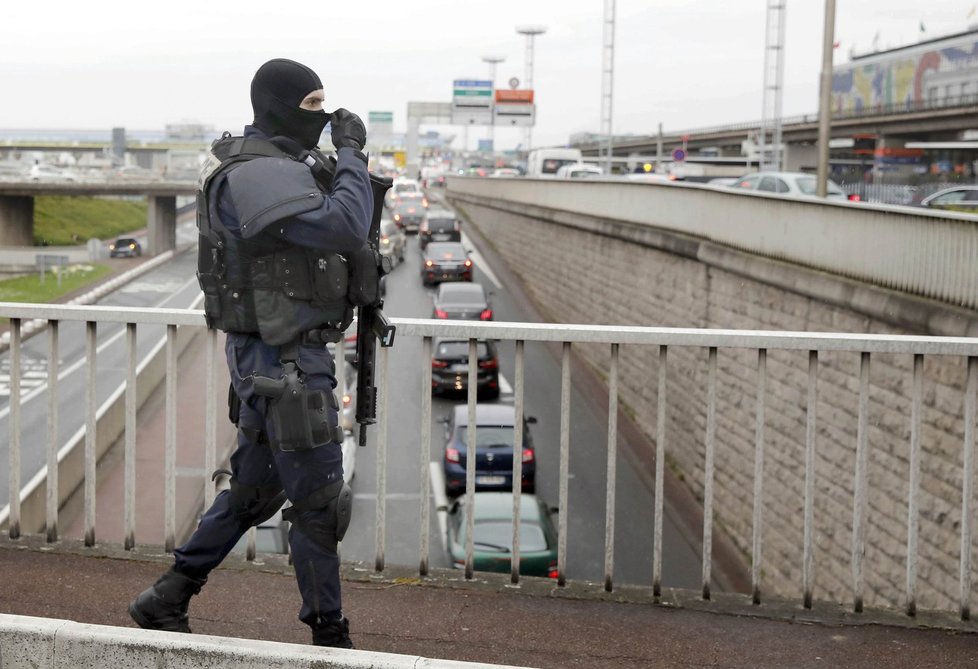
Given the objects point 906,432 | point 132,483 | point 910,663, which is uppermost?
point 132,483

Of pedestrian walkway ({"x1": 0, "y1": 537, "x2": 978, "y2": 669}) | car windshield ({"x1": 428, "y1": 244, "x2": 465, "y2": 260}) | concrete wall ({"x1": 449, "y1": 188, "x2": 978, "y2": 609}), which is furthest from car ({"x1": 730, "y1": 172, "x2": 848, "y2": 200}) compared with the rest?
pedestrian walkway ({"x1": 0, "y1": 537, "x2": 978, "y2": 669})

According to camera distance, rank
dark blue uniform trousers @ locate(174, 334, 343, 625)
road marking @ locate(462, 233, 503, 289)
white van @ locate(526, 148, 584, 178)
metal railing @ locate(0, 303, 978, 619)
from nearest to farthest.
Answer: dark blue uniform trousers @ locate(174, 334, 343, 625)
metal railing @ locate(0, 303, 978, 619)
road marking @ locate(462, 233, 503, 289)
white van @ locate(526, 148, 584, 178)

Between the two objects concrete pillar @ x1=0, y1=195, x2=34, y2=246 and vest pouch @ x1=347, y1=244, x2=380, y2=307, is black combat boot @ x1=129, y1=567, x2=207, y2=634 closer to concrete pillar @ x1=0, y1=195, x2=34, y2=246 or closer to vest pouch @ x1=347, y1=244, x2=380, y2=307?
vest pouch @ x1=347, y1=244, x2=380, y2=307

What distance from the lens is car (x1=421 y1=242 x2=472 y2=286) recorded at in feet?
179

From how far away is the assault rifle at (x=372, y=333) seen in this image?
4.05 metres

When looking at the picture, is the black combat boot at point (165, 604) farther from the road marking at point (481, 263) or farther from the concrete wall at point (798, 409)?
the road marking at point (481, 263)

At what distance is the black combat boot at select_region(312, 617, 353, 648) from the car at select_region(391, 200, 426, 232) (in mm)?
73413

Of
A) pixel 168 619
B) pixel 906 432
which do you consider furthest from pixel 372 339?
pixel 906 432

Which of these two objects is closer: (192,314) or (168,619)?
(168,619)

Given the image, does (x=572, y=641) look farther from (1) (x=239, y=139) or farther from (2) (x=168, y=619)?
(1) (x=239, y=139)

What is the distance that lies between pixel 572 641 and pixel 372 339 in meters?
1.27

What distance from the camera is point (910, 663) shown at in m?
4.16

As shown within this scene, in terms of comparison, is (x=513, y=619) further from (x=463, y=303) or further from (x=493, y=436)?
(x=463, y=303)

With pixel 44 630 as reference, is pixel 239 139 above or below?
above
